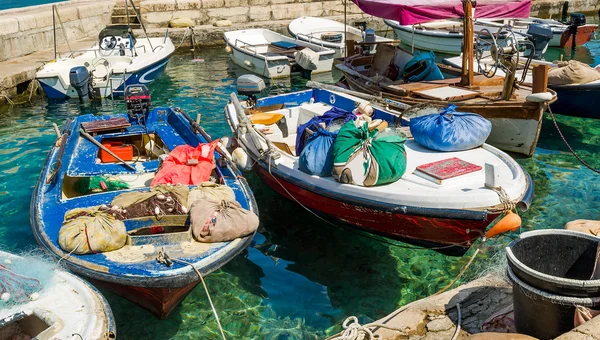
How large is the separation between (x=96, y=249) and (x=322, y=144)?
2557 millimetres

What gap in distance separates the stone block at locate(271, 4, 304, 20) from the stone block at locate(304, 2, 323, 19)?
19 centimetres

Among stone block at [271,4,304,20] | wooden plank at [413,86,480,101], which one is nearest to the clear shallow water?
wooden plank at [413,86,480,101]

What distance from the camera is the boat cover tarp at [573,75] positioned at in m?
10.1

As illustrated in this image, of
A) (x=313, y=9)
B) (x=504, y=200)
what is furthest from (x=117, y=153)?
(x=313, y=9)

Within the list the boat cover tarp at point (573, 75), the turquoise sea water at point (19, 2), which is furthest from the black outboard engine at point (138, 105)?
the turquoise sea water at point (19, 2)

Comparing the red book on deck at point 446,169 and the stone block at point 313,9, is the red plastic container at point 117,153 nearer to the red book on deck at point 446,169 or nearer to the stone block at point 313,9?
the red book on deck at point 446,169

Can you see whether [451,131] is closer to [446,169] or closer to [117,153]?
[446,169]

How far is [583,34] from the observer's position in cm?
1853

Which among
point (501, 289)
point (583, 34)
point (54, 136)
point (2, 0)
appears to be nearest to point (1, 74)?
point (54, 136)

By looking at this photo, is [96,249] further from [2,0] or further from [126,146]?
[2,0]

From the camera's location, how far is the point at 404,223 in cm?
587

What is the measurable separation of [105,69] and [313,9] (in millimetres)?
10670

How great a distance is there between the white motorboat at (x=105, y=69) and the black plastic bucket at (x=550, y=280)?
11426 mm

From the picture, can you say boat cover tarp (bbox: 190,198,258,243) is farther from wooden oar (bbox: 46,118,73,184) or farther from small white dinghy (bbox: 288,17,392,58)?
small white dinghy (bbox: 288,17,392,58)
